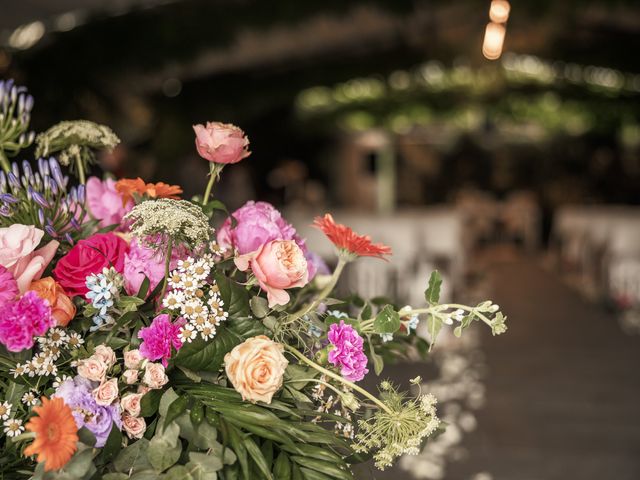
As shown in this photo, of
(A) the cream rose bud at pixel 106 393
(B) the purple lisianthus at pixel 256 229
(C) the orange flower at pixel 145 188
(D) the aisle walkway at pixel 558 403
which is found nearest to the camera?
(A) the cream rose bud at pixel 106 393

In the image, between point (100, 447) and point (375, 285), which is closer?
point (100, 447)

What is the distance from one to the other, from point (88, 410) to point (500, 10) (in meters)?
5.69

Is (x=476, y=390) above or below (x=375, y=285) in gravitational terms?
below

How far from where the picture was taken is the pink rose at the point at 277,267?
0.90 meters

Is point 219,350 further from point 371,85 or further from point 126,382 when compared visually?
point 371,85

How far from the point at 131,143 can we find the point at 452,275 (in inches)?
141

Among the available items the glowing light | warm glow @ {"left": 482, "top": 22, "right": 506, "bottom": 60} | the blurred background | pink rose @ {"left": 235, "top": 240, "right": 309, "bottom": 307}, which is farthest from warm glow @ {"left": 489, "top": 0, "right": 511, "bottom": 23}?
pink rose @ {"left": 235, "top": 240, "right": 309, "bottom": 307}

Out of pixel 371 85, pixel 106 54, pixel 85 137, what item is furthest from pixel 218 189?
pixel 85 137

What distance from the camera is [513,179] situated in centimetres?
1530

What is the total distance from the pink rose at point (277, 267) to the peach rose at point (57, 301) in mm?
213

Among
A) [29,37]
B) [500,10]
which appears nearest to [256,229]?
[29,37]

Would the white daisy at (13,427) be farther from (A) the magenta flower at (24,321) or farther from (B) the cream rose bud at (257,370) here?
(B) the cream rose bud at (257,370)

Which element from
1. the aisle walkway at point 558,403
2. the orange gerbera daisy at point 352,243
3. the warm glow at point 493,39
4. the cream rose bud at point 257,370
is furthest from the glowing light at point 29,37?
the cream rose bud at point 257,370

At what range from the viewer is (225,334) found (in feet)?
2.95
